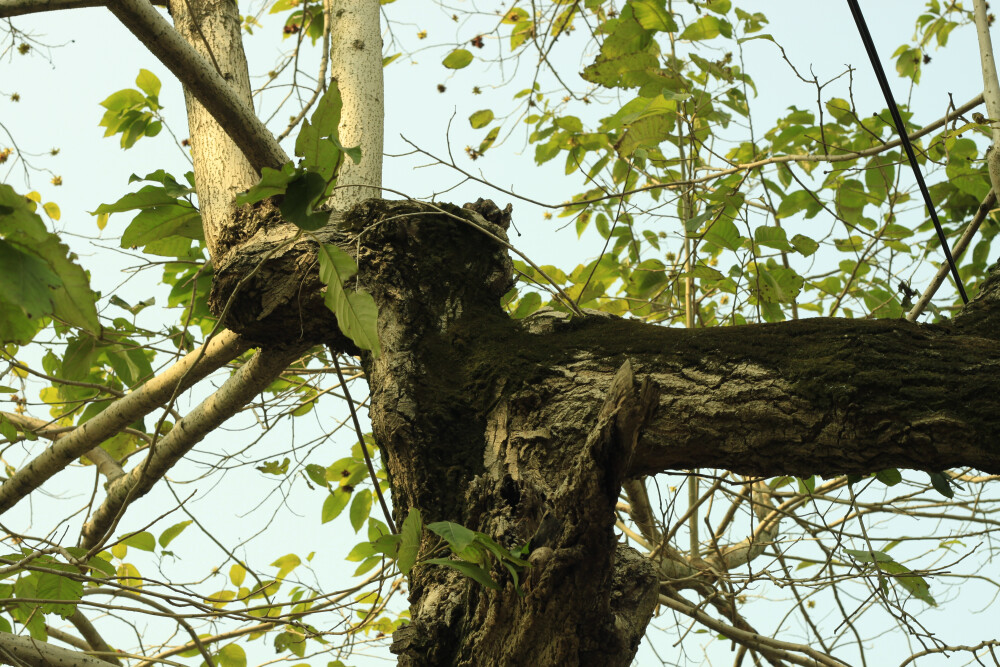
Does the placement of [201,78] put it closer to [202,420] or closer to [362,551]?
[202,420]

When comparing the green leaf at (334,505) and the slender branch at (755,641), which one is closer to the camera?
the slender branch at (755,641)

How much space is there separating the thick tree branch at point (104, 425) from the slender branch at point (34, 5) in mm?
818

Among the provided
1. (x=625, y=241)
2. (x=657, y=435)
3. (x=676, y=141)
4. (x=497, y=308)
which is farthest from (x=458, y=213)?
(x=625, y=241)

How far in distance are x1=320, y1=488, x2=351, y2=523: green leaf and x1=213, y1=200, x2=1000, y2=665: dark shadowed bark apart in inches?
43.6

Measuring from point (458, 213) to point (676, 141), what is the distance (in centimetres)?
128

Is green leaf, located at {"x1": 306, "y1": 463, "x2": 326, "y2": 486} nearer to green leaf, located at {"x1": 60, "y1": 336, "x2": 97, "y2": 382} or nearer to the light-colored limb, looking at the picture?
green leaf, located at {"x1": 60, "y1": 336, "x2": 97, "y2": 382}

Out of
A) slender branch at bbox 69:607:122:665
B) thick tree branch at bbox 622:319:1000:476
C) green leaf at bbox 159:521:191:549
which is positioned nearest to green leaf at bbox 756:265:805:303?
thick tree branch at bbox 622:319:1000:476

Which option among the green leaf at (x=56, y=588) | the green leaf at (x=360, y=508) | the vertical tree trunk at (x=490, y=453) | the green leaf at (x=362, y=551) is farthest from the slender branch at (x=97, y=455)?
the vertical tree trunk at (x=490, y=453)

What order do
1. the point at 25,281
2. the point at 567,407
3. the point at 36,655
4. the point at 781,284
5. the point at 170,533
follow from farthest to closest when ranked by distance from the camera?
the point at 781,284, the point at 170,533, the point at 36,655, the point at 567,407, the point at 25,281

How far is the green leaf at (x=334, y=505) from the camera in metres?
2.55

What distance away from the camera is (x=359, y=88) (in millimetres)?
2223

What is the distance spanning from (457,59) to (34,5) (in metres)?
1.54

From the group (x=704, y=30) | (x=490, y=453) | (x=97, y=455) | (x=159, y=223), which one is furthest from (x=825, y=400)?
(x=97, y=455)

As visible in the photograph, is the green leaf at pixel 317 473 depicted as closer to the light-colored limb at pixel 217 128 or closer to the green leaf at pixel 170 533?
the green leaf at pixel 170 533
